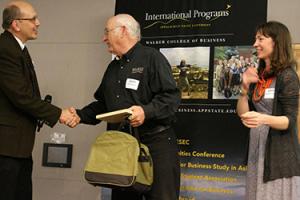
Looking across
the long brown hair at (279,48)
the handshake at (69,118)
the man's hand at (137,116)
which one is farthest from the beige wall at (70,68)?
the long brown hair at (279,48)

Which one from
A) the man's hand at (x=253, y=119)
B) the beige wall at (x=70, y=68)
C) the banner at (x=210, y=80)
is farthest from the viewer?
the beige wall at (x=70, y=68)

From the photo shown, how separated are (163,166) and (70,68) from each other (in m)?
1.59

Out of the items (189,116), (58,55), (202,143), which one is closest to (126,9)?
(58,55)

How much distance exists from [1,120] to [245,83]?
1.51 meters

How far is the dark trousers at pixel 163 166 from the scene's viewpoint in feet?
9.16

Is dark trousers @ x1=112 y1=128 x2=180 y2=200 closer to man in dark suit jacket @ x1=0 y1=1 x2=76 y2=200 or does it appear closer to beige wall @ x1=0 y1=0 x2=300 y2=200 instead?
man in dark suit jacket @ x1=0 y1=1 x2=76 y2=200

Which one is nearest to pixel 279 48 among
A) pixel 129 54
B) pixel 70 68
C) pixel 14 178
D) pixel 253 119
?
pixel 253 119

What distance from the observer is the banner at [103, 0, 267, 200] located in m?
3.29

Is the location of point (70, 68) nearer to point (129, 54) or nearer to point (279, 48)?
point (129, 54)

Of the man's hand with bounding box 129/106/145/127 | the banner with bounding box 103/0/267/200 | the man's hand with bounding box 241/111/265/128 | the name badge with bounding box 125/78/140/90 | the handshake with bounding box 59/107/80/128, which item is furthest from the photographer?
the banner with bounding box 103/0/267/200

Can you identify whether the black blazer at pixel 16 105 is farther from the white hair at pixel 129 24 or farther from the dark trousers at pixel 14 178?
the white hair at pixel 129 24

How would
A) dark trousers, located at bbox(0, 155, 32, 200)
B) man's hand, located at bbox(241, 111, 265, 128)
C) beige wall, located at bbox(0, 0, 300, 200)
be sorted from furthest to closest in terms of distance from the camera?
beige wall, located at bbox(0, 0, 300, 200) → dark trousers, located at bbox(0, 155, 32, 200) → man's hand, located at bbox(241, 111, 265, 128)

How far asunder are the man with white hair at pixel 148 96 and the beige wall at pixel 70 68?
2.96ft

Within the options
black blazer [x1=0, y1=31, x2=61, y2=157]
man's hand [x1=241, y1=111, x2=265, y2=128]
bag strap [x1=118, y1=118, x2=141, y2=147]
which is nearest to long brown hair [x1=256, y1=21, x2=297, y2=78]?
man's hand [x1=241, y1=111, x2=265, y2=128]
